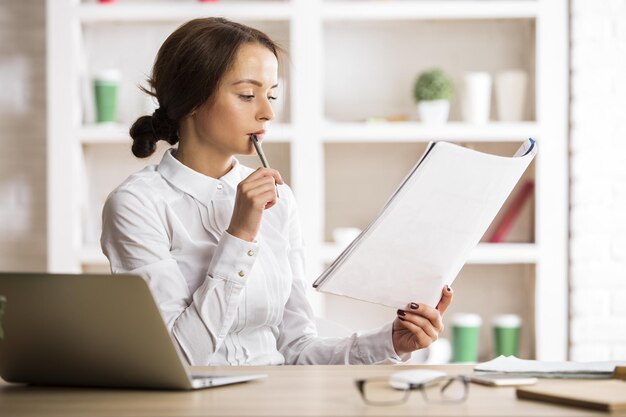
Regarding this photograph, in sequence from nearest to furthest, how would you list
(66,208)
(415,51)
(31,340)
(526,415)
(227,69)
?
1. (526,415)
2. (31,340)
3. (227,69)
4. (66,208)
5. (415,51)

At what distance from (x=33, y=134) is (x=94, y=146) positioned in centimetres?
25

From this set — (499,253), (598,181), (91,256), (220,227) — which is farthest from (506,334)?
(220,227)

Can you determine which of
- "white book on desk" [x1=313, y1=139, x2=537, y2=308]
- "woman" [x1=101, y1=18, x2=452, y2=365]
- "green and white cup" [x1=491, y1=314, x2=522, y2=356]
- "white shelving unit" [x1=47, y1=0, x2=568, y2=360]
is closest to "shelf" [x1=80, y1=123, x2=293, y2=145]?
"white shelving unit" [x1=47, y1=0, x2=568, y2=360]

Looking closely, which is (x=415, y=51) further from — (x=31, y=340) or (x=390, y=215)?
(x=31, y=340)

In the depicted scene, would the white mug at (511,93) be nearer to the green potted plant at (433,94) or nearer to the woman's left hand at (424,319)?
the green potted plant at (433,94)

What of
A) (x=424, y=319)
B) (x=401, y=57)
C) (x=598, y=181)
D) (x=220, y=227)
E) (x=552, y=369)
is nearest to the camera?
(x=552, y=369)

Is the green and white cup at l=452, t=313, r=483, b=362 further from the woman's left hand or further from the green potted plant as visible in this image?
the woman's left hand

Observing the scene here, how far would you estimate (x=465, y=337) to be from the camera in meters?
3.44

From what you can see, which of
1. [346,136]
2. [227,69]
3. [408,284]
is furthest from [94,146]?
[408,284]

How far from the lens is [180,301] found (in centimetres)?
165

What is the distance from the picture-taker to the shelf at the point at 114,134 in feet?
11.2

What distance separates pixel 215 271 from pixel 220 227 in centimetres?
23

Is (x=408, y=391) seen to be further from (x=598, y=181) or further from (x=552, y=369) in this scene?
(x=598, y=181)

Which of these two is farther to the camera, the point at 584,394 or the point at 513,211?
the point at 513,211
